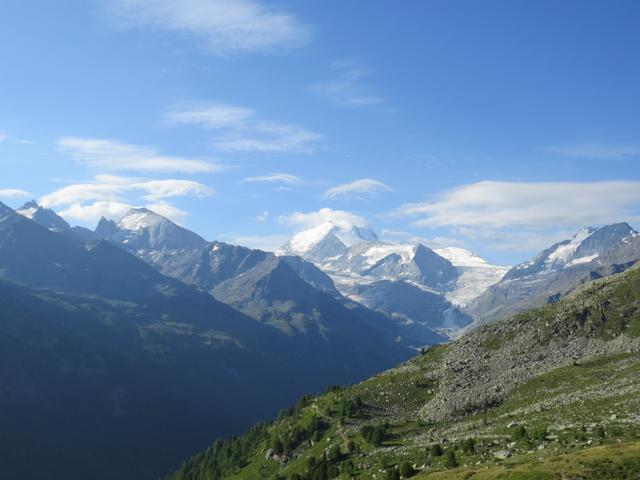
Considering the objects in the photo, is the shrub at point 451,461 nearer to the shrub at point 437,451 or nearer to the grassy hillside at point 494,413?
the grassy hillside at point 494,413

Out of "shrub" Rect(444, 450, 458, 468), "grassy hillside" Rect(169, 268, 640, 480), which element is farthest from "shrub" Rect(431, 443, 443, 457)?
"shrub" Rect(444, 450, 458, 468)

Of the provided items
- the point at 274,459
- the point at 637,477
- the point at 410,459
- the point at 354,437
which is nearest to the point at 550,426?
the point at 410,459

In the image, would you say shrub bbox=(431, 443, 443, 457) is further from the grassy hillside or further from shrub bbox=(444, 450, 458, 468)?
shrub bbox=(444, 450, 458, 468)

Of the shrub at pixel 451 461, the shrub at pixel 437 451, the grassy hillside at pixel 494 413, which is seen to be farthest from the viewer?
the shrub at pixel 437 451

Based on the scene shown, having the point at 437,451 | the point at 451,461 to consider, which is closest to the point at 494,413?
the point at 437,451

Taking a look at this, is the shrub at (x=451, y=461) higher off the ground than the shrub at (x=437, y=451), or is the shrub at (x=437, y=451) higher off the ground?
the shrub at (x=451, y=461)

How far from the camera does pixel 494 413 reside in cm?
11288

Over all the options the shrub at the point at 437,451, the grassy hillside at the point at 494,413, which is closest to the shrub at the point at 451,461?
the grassy hillside at the point at 494,413

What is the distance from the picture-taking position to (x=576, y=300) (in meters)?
155

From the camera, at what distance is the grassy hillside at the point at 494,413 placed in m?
73.4

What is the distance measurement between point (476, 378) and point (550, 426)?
50.6m

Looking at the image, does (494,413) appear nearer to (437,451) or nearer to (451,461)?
(437,451)

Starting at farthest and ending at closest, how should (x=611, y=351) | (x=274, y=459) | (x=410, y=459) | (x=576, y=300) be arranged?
(x=576, y=300), (x=274, y=459), (x=611, y=351), (x=410, y=459)

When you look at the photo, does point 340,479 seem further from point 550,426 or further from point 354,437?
point 550,426
